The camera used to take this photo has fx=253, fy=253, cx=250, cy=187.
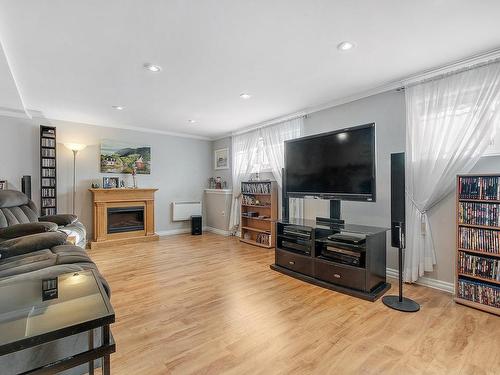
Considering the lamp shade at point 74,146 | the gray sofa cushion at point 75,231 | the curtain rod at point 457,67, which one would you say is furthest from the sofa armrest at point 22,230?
the curtain rod at point 457,67

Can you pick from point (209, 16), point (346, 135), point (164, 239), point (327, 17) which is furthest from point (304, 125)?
point (164, 239)

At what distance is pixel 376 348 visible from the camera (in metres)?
1.71

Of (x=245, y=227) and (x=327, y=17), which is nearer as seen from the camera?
(x=327, y=17)

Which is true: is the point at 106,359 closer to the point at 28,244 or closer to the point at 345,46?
the point at 28,244

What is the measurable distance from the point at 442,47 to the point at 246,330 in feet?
9.53

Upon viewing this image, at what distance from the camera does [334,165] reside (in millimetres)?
2973

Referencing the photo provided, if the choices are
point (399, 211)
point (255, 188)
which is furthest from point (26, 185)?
point (399, 211)

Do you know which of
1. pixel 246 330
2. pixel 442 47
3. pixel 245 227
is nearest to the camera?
pixel 246 330

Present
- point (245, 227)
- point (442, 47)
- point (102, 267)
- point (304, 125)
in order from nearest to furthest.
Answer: point (442, 47)
point (102, 267)
point (304, 125)
point (245, 227)

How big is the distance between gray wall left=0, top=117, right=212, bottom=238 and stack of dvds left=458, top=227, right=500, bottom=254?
5033 millimetres

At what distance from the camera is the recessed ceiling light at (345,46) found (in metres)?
2.14

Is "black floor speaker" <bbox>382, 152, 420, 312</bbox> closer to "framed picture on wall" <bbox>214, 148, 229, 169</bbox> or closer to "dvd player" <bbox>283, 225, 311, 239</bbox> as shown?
"dvd player" <bbox>283, 225, 311, 239</bbox>

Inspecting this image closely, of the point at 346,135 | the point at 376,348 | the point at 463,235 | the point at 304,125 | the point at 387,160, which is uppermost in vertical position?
the point at 304,125

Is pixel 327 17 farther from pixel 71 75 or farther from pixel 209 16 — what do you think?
pixel 71 75
